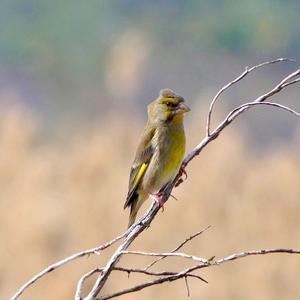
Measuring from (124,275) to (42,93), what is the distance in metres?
16.8

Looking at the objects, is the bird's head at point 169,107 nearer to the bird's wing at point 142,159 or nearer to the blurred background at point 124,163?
the bird's wing at point 142,159

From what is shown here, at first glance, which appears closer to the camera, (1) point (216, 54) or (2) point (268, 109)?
(2) point (268, 109)

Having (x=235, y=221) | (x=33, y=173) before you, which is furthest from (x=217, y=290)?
(x=33, y=173)

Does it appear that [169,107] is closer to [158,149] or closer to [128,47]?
[158,149]

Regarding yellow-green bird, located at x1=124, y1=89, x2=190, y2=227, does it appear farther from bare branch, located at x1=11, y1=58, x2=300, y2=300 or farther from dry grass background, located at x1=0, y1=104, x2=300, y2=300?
dry grass background, located at x1=0, y1=104, x2=300, y2=300

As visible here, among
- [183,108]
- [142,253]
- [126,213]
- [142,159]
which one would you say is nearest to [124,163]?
[126,213]

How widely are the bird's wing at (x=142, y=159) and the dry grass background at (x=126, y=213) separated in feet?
11.3

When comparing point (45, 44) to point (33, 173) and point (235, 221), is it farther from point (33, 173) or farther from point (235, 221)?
point (235, 221)

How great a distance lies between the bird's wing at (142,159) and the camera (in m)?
5.88

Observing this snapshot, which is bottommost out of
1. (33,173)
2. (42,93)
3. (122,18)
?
(33,173)

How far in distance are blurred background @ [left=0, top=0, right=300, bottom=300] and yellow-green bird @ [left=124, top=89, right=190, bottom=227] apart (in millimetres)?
3451

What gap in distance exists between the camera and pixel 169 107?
5742mm

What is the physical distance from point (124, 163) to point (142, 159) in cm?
748

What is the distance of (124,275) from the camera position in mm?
9562
